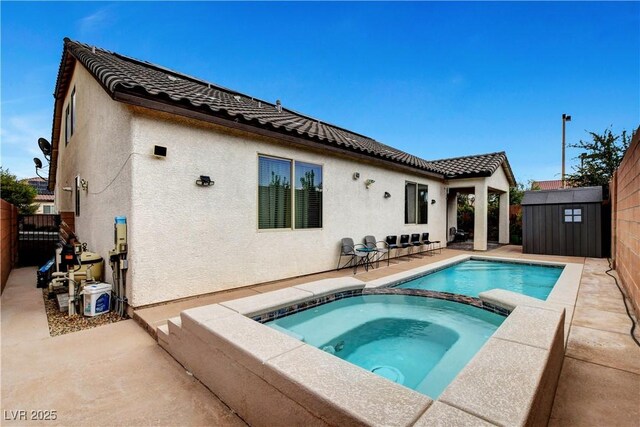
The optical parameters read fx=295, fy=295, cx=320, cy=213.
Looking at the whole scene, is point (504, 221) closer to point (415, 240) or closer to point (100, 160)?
point (415, 240)

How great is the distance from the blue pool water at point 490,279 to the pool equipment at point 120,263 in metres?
5.30

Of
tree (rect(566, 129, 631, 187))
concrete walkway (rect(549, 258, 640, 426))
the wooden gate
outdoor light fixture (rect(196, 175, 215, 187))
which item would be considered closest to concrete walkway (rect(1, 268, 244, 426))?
outdoor light fixture (rect(196, 175, 215, 187))

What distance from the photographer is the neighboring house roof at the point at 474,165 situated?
12320 millimetres

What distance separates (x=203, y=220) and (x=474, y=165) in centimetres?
1227

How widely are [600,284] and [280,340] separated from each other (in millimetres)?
7356

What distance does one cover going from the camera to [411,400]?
171cm

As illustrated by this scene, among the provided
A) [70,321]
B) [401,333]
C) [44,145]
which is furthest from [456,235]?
[44,145]

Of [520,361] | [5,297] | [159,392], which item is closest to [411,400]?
[520,361]

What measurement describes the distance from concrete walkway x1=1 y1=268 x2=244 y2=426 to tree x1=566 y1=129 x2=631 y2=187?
759 inches

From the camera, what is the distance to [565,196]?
11.1m

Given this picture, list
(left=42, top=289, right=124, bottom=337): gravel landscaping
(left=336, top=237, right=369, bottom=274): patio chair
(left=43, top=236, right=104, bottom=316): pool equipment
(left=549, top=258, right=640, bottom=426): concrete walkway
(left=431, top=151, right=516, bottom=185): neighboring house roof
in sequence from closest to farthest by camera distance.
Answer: (left=549, top=258, right=640, bottom=426): concrete walkway → (left=42, top=289, right=124, bottom=337): gravel landscaping → (left=43, top=236, right=104, bottom=316): pool equipment → (left=336, top=237, right=369, bottom=274): patio chair → (left=431, top=151, right=516, bottom=185): neighboring house roof

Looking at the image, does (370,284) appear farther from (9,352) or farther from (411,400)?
(9,352)

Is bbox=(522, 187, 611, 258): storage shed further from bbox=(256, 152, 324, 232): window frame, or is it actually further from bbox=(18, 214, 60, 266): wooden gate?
bbox=(18, 214, 60, 266): wooden gate

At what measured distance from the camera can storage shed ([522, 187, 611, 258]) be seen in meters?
10.3
